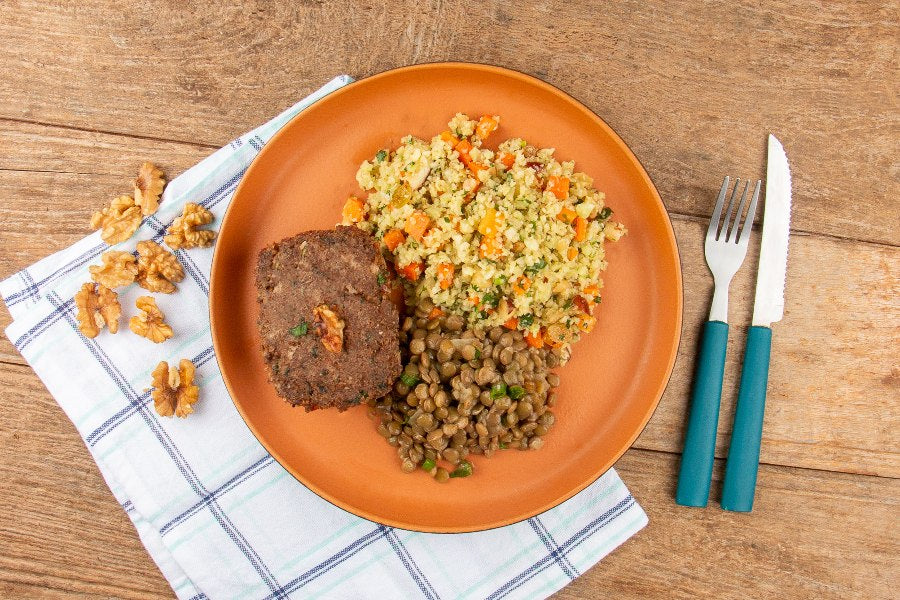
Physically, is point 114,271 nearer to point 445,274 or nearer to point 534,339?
point 445,274

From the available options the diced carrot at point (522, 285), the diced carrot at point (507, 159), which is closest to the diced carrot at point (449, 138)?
the diced carrot at point (507, 159)

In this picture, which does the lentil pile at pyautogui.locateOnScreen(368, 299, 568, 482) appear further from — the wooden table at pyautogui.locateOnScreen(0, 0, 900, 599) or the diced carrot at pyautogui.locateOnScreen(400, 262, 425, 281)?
the wooden table at pyautogui.locateOnScreen(0, 0, 900, 599)

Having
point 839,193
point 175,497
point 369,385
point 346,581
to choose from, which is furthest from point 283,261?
point 839,193

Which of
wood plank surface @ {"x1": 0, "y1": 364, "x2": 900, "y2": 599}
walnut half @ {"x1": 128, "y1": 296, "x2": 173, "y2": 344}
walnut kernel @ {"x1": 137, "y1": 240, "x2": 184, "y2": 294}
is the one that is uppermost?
walnut kernel @ {"x1": 137, "y1": 240, "x2": 184, "y2": 294}

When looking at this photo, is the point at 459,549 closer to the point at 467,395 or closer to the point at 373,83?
the point at 467,395

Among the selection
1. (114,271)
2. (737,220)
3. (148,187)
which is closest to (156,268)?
A: (114,271)

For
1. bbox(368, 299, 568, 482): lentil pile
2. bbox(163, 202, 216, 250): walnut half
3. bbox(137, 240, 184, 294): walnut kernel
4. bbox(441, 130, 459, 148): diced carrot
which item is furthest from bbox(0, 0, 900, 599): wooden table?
bbox(368, 299, 568, 482): lentil pile
